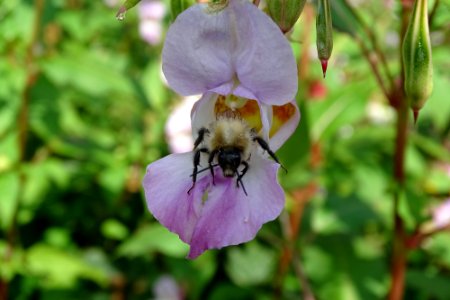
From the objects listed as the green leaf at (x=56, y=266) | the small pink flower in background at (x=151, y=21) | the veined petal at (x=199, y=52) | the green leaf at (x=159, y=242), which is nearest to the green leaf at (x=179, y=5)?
the veined petal at (x=199, y=52)

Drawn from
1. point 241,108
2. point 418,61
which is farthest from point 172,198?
point 418,61

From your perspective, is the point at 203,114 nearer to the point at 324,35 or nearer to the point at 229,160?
the point at 229,160

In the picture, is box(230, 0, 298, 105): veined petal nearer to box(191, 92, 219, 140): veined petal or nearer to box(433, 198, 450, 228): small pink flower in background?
box(191, 92, 219, 140): veined petal

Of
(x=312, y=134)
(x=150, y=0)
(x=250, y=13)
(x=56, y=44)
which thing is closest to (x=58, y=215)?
(x=56, y=44)

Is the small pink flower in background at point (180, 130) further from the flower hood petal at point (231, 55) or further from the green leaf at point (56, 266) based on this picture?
the flower hood petal at point (231, 55)

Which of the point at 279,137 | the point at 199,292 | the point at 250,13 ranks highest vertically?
the point at 250,13

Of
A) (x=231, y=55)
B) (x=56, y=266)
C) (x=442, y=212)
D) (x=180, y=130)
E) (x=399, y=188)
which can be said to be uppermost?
(x=231, y=55)

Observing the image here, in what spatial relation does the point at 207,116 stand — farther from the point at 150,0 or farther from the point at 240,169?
the point at 150,0
